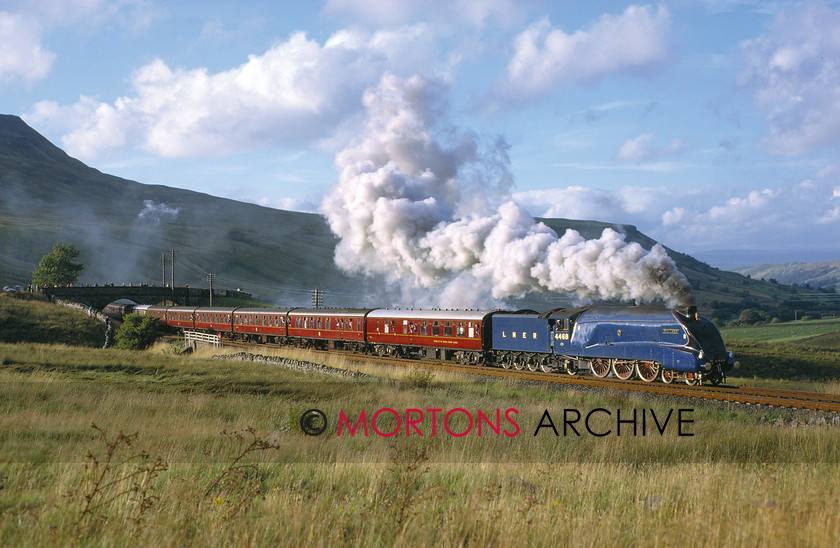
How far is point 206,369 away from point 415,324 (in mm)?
12898

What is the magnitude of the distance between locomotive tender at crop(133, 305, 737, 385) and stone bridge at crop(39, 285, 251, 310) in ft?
162

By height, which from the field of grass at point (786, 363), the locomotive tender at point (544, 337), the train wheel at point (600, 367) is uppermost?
Result: the locomotive tender at point (544, 337)

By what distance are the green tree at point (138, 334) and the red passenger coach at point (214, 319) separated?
535 centimetres

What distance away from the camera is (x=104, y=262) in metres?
179

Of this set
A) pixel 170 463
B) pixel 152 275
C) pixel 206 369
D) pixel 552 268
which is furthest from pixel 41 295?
pixel 152 275

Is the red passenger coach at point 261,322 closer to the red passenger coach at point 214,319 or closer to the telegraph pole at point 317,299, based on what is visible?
the red passenger coach at point 214,319

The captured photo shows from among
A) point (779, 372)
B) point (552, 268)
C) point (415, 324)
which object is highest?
point (552, 268)

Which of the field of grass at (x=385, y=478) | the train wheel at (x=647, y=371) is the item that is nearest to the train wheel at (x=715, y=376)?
the train wheel at (x=647, y=371)

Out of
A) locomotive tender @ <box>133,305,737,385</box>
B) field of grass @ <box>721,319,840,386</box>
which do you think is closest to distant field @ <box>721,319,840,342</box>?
field of grass @ <box>721,319,840,386</box>

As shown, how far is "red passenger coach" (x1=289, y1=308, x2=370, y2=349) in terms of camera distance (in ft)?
143

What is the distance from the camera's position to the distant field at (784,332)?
8288 cm

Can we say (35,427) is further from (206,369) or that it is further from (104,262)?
(104,262)

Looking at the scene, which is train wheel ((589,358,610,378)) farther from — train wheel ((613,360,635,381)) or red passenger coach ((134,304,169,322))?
red passenger coach ((134,304,169,322))

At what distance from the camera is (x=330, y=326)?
46.5 meters
